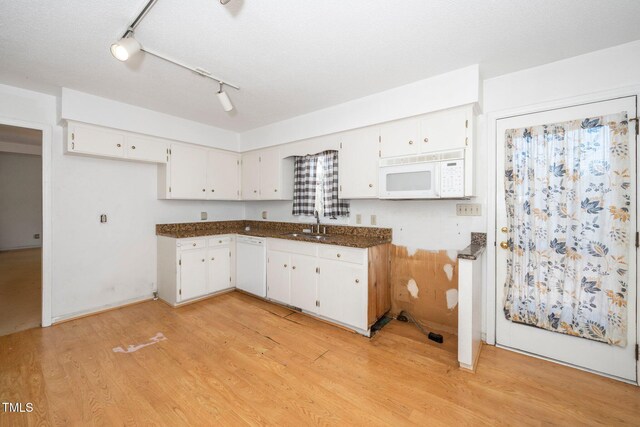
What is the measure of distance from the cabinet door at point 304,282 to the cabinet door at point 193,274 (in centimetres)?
131

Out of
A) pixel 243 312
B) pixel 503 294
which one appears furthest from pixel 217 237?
pixel 503 294

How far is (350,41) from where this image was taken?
6.34 feet

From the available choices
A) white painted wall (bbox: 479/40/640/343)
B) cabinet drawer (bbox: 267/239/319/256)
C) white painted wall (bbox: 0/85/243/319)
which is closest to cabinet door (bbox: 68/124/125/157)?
white painted wall (bbox: 0/85/243/319)

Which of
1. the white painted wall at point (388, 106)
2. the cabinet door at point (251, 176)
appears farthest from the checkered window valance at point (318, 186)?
the cabinet door at point (251, 176)

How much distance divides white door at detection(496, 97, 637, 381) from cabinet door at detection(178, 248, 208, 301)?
3.46 m

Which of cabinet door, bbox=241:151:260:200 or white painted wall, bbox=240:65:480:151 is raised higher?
white painted wall, bbox=240:65:480:151

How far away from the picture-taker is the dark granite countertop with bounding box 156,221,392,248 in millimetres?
2926

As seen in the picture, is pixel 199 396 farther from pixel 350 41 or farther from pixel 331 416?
pixel 350 41

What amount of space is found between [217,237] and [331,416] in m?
2.78

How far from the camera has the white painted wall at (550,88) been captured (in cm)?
197

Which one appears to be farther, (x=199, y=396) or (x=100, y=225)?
(x=100, y=225)

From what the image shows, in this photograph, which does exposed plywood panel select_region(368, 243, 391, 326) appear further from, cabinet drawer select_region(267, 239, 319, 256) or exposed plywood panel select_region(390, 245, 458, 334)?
cabinet drawer select_region(267, 239, 319, 256)

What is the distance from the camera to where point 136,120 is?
127 inches

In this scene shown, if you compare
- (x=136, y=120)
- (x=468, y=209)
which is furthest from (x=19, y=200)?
(x=468, y=209)
